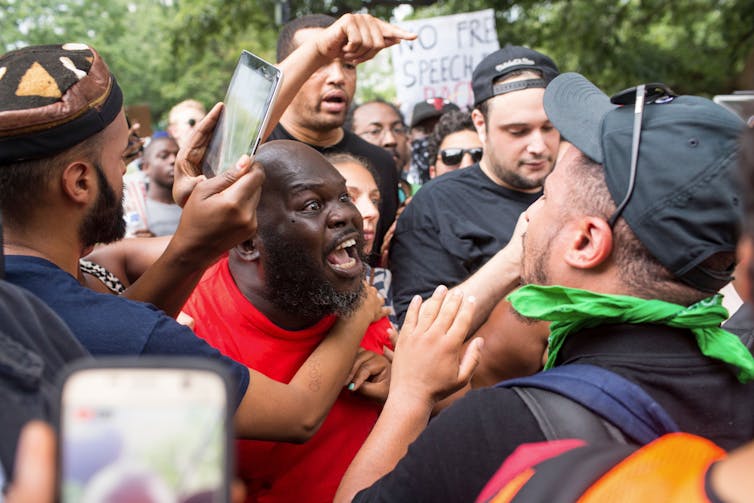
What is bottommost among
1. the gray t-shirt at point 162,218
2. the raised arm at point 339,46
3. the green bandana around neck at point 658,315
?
the gray t-shirt at point 162,218

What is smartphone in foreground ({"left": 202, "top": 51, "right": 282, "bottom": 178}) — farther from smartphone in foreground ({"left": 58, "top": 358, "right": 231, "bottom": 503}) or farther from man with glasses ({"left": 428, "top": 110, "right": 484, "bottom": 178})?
man with glasses ({"left": 428, "top": 110, "right": 484, "bottom": 178})

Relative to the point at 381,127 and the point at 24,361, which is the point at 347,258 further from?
the point at 381,127

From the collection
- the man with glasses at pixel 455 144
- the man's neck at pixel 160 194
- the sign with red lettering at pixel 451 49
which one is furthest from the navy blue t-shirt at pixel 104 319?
the sign with red lettering at pixel 451 49

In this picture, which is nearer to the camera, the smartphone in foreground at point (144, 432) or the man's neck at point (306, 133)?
the smartphone in foreground at point (144, 432)

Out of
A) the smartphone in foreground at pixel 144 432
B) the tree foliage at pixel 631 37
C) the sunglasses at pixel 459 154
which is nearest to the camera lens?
the smartphone in foreground at pixel 144 432

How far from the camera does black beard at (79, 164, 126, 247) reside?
2.08 m

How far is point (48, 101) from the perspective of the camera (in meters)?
1.89

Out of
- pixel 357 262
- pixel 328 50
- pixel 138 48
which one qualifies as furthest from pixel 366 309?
pixel 138 48

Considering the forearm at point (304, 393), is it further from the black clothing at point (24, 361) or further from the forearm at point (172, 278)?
the black clothing at point (24, 361)

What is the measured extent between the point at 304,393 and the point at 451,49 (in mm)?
5427

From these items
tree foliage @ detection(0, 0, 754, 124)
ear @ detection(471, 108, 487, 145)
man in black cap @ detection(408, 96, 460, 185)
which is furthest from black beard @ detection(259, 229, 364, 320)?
tree foliage @ detection(0, 0, 754, 124)

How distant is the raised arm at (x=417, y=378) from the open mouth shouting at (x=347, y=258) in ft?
1.96

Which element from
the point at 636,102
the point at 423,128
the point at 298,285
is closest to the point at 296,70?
the point at 298,285

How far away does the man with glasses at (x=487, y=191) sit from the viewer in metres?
3.57
